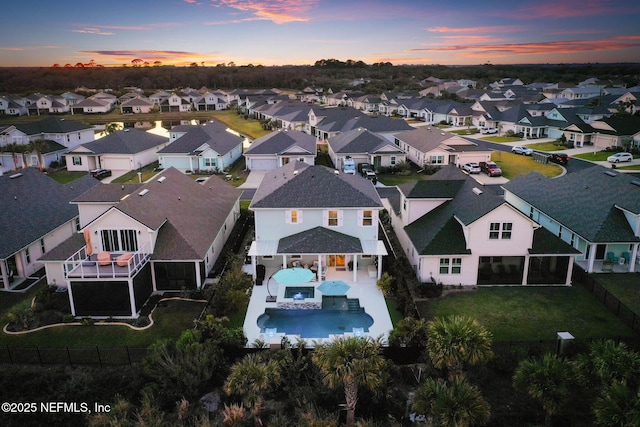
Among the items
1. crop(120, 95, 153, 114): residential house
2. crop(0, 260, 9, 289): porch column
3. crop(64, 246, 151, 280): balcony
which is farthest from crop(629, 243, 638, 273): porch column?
crop(120, 95, 153, 114): residential house

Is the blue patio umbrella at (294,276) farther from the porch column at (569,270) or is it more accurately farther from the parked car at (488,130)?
the parked car at (488,130)

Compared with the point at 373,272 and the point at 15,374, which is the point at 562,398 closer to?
the point at 373,272

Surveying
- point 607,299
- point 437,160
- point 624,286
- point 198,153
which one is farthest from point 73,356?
point 437,160

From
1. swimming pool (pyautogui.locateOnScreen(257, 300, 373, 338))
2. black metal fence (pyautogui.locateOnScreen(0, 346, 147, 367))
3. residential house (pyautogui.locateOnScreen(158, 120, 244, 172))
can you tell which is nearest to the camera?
black metal fence (pyautogui.locateOnScreen(0, 346, 147, 367))

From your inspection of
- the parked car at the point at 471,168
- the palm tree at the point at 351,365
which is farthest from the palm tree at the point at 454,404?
the parked car at the point at 471,168

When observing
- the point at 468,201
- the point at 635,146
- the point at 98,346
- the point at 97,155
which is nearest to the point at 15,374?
the point at 98,346

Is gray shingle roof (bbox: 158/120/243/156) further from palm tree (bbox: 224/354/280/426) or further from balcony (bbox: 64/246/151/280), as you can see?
palm tree (bbox: 224/354/280/426)
